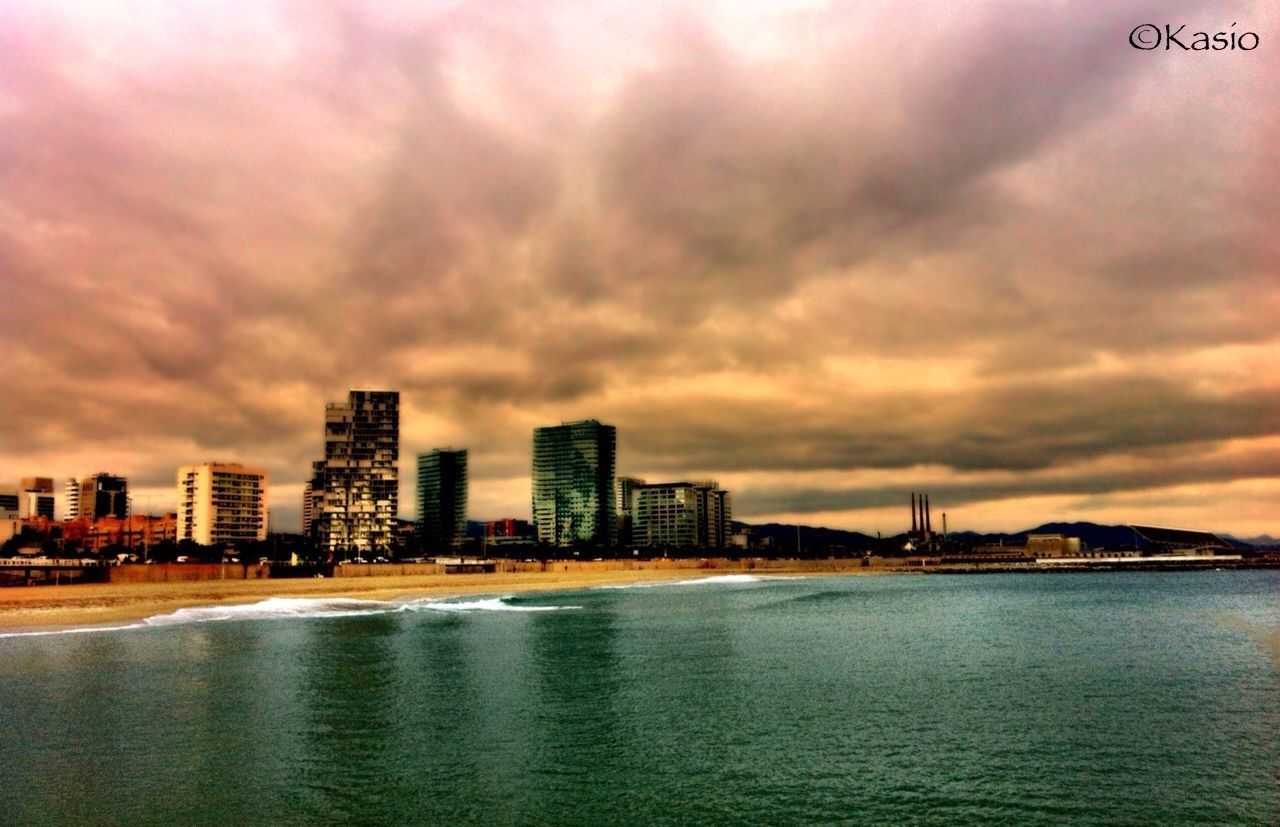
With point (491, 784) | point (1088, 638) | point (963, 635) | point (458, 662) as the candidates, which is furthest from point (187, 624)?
point (1088, 638)

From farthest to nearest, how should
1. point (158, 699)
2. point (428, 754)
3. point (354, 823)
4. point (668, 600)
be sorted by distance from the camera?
1. point (668, 600)
2. point (158, 699)
3. point (428, 754)
4. point (354, 823)

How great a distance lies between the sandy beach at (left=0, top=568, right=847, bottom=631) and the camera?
7401 centimetres

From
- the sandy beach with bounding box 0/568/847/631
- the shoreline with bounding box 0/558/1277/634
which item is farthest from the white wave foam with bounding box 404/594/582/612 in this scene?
the sandy beach with bounding box 0/568/847/631

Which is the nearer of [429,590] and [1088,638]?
[1088,638]

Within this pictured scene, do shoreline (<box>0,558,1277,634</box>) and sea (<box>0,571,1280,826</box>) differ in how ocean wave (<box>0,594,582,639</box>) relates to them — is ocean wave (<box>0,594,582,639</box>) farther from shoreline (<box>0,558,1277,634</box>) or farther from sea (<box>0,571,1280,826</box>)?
sea (<box>0,571,1280,826</box>)

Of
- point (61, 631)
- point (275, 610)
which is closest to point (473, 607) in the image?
point (275, 610)

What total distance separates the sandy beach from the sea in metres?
19.0

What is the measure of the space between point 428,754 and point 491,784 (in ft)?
13.5

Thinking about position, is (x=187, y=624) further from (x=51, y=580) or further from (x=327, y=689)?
(x=51, y=580)

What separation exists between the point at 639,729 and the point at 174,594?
9323 cm

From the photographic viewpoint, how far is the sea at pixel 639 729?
2089 centimetres

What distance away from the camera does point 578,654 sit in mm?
48781

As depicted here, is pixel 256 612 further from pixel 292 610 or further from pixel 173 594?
pixel 173 594

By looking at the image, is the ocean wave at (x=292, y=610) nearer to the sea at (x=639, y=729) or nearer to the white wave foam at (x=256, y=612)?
the white wave foam at (x=256, y=612)
